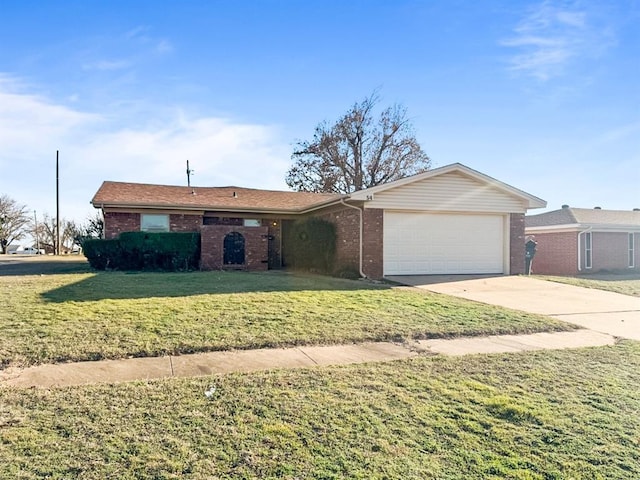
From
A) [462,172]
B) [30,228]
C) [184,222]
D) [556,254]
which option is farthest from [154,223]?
[30,228]

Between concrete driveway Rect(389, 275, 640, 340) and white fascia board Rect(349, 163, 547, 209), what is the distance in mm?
2853

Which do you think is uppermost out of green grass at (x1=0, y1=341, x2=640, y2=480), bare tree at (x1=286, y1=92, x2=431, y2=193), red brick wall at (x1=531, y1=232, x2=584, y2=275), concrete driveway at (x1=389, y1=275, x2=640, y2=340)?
bare tree at (x1=286, y1=92, x2=431, y2=193)

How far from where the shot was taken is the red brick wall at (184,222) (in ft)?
59.2

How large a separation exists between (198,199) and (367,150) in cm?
2006

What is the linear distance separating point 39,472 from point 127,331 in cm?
366

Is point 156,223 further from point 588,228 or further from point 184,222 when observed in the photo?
point 588,228

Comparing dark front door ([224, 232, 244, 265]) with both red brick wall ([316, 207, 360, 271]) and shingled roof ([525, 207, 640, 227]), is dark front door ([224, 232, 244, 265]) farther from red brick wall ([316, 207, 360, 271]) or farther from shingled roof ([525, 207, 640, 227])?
shingled roof ([525, 207, 640, 227])

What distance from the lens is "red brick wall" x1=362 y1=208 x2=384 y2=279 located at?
46.8ft

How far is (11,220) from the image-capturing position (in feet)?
174

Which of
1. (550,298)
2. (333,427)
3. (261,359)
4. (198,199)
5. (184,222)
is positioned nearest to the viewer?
(333,427)

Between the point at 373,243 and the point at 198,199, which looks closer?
the point at 373,243

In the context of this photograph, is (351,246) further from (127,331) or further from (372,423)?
(372,423)

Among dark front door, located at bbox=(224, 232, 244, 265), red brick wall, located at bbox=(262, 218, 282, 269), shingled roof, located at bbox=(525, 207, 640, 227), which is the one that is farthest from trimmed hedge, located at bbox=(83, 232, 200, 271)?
shingled roof, located at bbox=(525, 207, 640, 227)

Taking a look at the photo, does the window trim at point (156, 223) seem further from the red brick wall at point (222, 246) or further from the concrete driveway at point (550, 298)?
the concrete driveway at point (550, 298)
